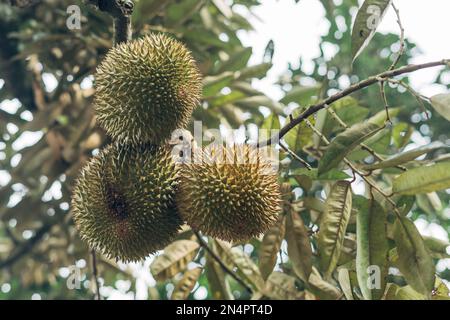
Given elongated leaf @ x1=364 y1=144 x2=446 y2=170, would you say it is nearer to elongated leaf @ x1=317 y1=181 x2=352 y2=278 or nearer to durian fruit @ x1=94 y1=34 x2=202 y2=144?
elongated leaf @ x1=317 y1=181 x2=352 y2=278

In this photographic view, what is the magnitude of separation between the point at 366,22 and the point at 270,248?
2.69 feet

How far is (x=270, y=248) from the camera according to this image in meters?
2.04

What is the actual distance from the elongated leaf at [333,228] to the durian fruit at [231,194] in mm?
162

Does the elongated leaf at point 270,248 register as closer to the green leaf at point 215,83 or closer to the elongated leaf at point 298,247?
the elongated leaf at point 298,247

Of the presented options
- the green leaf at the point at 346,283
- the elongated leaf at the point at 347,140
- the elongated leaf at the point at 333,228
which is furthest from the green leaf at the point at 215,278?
the elongated leaf at the point at 347,140

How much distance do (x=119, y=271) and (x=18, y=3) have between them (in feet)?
6.28

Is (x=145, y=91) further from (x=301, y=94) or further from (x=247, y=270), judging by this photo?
(x=301, y=94)

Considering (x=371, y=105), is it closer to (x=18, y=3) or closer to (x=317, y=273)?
(x=317, y=273)

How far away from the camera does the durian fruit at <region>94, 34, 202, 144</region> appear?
1964 mm

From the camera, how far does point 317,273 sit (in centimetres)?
231

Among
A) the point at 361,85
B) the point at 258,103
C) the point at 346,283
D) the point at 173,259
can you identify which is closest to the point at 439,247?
the point at 346,283

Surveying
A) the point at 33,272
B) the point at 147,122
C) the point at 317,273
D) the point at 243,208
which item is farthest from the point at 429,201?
the point at 33,272

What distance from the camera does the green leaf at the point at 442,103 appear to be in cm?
165

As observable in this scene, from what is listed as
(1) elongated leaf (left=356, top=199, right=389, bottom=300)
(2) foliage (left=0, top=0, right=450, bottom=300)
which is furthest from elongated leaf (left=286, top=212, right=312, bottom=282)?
(1) elongated leaf (left=356, top=199, right=389, bottom=300)
